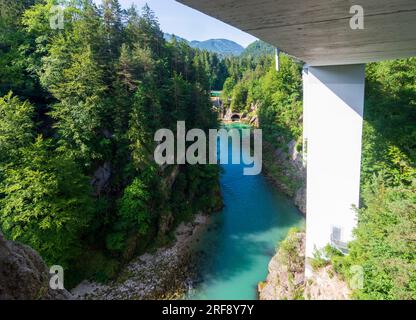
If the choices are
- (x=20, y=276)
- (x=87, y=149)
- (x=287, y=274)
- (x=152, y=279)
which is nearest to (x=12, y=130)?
(x=87, y=149)

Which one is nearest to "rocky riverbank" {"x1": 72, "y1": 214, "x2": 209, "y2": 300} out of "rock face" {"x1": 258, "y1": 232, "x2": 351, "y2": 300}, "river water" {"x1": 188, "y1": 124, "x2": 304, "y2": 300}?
"river water" {"x1": 188, "y1": 124, "x2": 304, "y2": 300}

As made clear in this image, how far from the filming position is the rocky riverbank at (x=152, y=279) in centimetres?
1016

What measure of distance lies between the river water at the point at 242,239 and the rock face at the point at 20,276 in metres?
7.38

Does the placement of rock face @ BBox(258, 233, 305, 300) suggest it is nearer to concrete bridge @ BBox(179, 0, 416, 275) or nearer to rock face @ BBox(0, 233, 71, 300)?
concrete bridge @ BBox(179, 0, 416, 275)

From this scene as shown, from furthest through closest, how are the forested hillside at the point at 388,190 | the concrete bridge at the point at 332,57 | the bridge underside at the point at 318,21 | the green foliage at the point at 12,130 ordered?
the green foliage at the point at 12,130, the forested hillside at the point at 388,190, the concrete bridge at the point at 332,57, the bridge underside at the point at 318,21

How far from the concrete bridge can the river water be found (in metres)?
3.06

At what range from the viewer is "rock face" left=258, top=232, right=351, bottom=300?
300 inches

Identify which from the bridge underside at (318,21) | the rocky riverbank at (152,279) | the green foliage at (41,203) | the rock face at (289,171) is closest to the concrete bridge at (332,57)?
the bridge underside at (318,21)

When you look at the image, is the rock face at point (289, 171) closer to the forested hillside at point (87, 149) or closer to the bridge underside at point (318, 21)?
the forested hillside at point (87, 149)

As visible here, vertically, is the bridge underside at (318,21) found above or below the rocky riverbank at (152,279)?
above

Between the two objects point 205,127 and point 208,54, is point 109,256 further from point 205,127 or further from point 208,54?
point 208,54

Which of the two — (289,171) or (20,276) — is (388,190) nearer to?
(20,276)

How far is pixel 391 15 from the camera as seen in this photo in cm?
310

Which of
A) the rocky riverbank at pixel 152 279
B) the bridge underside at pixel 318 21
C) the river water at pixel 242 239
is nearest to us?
the bridge underside at pixel 318 21
